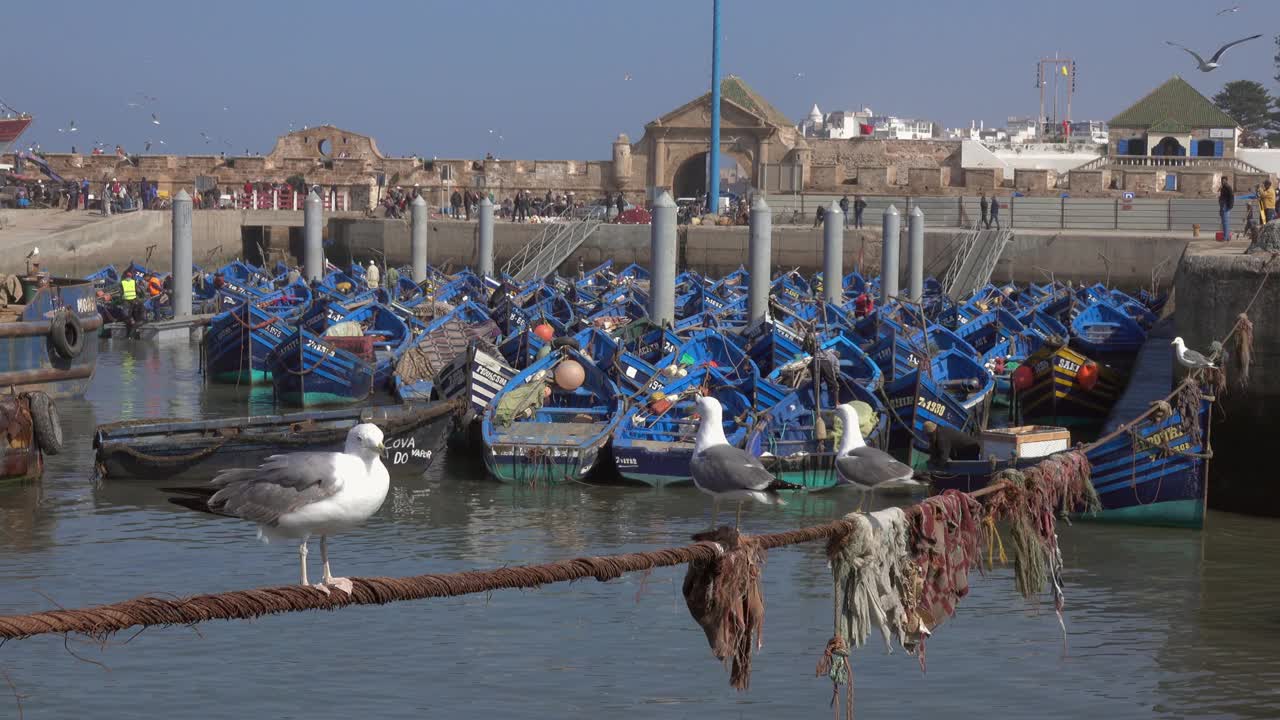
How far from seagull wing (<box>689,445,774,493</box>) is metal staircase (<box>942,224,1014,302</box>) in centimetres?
3328

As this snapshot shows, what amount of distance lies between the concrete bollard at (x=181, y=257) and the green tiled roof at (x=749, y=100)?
32.5 m

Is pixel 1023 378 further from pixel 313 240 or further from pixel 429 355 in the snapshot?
pixel 313 240

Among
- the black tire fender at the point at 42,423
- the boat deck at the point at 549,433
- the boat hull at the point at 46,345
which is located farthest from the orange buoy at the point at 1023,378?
the boat hull at the point at 46,345

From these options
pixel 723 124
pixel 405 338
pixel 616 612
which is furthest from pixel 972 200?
pixel 616 612

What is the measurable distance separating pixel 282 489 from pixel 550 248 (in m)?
43.8

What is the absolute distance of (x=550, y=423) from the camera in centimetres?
1978

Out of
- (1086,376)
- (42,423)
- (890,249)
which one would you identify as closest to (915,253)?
(890,249)

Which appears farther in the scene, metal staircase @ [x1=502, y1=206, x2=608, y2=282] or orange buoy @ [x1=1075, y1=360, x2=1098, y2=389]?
metal staircase @ [x1=502, y1=206, x2=608, y2=282]

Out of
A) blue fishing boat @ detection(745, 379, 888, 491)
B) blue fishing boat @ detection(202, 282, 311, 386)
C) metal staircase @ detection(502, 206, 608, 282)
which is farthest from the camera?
metal staircase @ detection(502, 206, 608, 282)

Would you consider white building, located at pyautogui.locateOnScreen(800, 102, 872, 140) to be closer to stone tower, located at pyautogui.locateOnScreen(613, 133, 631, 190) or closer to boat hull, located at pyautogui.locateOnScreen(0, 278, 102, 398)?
stone tower, located at pyautogui.locateOnScreen(613, 133, 631, 190)

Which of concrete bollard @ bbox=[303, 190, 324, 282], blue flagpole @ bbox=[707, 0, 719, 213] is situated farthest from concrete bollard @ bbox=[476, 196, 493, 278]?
blue flagpole @ bbox=[707, 0, 719, 213]

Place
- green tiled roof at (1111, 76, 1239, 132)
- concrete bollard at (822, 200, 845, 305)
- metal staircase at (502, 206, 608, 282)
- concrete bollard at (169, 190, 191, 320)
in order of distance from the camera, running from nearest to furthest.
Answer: concrete bollard at (822, 200, 845, 305), concrete bollard at (169, 190, 191, 320), metal staircase at (502, 206, 608, 282), green tiled roof at (1111, 76, 1239, 132)

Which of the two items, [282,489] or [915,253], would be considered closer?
[282,489]

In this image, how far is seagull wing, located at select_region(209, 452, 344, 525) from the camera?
695 centimetres
